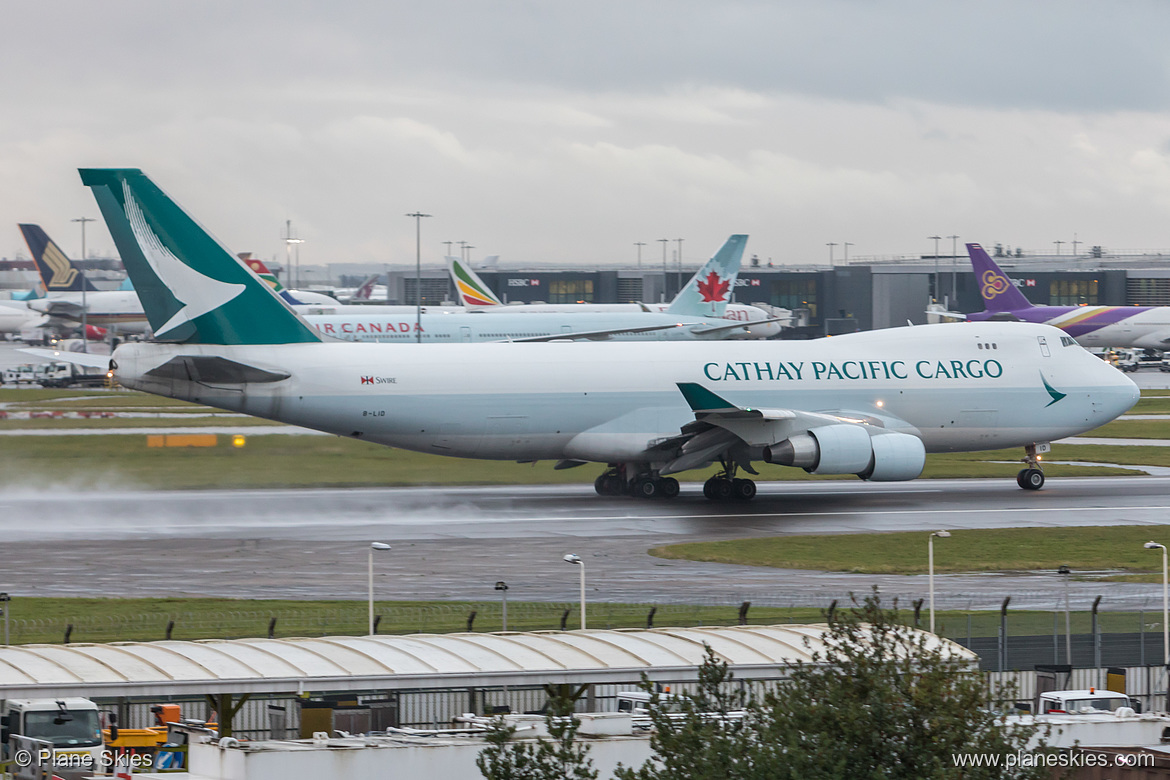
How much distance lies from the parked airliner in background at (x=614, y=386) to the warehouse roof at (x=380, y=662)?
74.3ft

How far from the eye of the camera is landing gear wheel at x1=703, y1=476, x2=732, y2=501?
45.9 meters

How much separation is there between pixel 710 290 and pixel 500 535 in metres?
53.0

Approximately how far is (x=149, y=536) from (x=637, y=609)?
668 inches

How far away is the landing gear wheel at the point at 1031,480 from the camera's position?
161 ft

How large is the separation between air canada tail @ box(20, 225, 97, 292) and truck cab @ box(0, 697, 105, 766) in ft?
533

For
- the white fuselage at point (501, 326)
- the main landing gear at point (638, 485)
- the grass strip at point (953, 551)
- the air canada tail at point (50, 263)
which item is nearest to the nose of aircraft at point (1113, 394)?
the grass strip at point (953, 551)

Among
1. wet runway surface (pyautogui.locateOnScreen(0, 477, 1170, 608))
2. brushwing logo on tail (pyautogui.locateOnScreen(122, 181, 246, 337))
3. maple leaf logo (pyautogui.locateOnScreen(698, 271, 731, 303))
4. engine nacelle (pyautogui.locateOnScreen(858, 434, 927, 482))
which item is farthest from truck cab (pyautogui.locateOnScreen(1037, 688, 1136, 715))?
maple leaf logo (pyautogui.locateOnScreen(698, 271, 731, 303))

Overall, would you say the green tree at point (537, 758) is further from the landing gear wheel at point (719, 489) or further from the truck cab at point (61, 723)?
the landing gear wheel at point (719, 489)

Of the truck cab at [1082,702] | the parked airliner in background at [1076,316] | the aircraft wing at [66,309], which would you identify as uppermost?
the aircraft wing at [66,309]

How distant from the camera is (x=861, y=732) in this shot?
44.7 ft

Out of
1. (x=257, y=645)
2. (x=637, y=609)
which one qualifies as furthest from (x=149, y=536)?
(x=257, y=645)

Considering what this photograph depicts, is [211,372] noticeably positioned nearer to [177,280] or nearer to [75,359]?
[177,280]

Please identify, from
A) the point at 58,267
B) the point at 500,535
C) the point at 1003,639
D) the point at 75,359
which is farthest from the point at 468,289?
the point at 1003,639

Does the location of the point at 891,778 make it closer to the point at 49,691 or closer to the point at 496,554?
the point at 49,691
